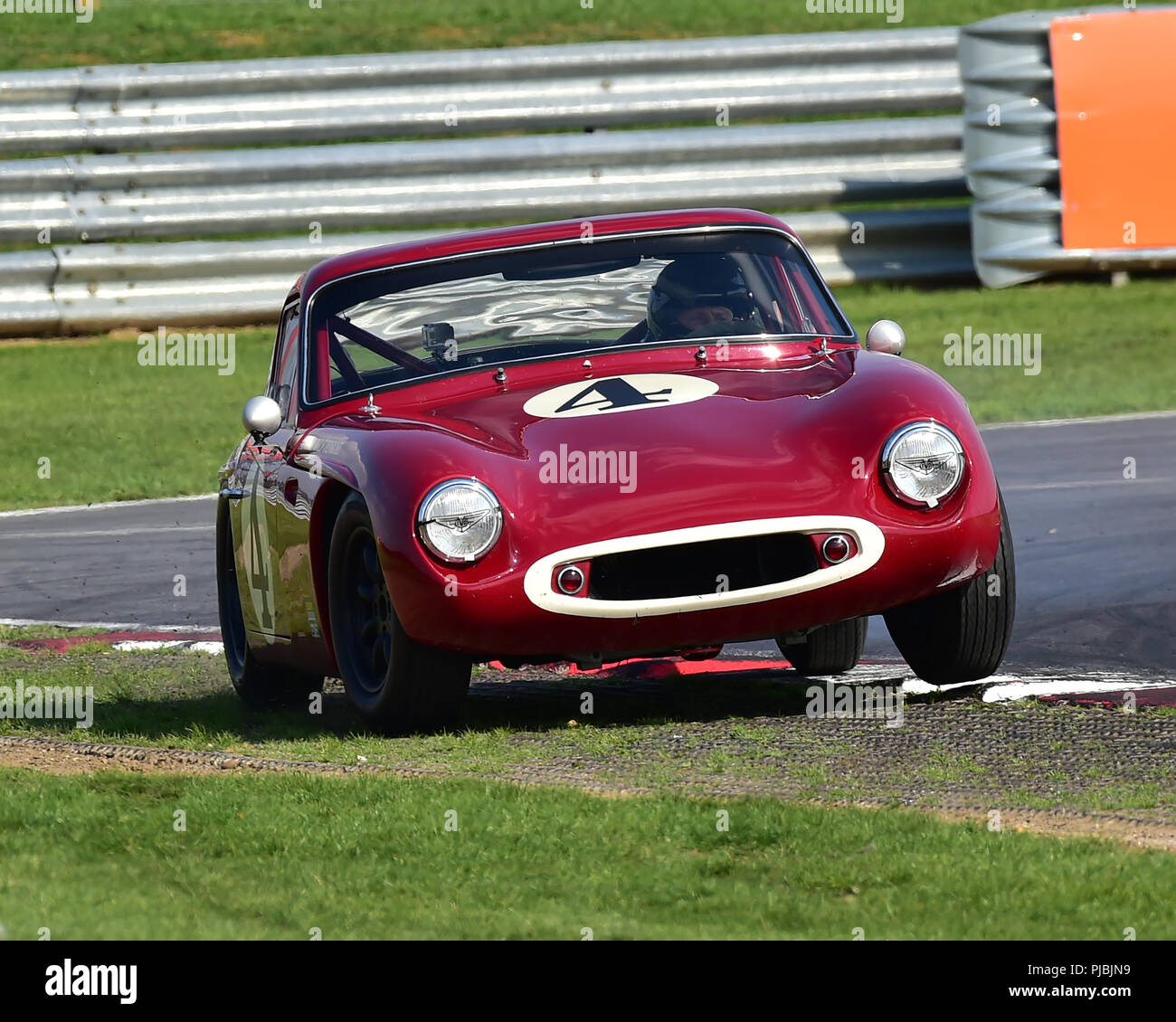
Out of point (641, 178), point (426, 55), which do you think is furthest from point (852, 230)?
point (426, 55)

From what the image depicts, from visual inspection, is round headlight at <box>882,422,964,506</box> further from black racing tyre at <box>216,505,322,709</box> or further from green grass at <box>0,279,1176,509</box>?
green grass at <box>0,279,1176,509</box>

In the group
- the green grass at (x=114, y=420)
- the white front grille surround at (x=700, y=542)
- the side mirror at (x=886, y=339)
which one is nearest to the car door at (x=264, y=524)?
the white front grille surround at (x=700, y=542)

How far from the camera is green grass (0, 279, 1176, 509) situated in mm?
13961

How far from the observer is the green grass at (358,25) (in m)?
21.8

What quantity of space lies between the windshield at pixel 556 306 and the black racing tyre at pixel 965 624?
109 centimetres

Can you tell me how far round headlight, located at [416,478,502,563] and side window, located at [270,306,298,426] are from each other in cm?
159

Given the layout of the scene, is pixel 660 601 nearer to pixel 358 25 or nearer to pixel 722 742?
pixel 722 742

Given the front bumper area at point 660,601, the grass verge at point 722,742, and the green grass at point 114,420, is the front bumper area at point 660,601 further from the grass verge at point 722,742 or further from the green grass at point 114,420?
the green grass at point 114,420

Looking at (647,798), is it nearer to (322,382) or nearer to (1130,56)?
(322,382)

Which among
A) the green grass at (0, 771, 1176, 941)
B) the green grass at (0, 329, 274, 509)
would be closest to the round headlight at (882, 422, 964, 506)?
the green grass at (0, 771, 1176, 941)

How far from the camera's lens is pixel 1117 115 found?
55.2ft

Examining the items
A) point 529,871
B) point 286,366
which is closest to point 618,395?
point 286,366

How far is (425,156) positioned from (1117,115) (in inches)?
220
